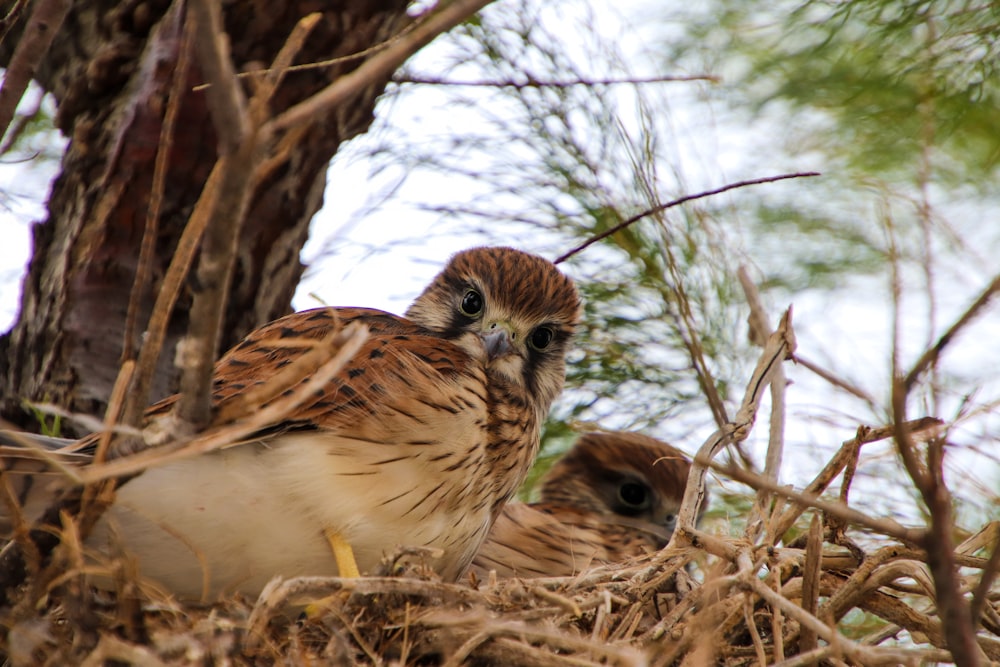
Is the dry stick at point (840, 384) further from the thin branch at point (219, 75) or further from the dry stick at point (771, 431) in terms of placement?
the thin branch at point (219, 75)

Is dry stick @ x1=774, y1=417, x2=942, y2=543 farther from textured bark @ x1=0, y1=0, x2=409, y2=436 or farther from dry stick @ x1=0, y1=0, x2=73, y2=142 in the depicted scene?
dry stick @ x1=0, y1=0, x2=73, y2=142

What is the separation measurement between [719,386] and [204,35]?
2.91 meters

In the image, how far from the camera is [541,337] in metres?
Result: 3.60

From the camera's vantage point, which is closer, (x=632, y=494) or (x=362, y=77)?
(x=362, y=77)

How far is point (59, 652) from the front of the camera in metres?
2.08

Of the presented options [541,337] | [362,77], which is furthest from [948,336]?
[541,337]

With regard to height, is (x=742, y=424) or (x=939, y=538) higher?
(x=742, y=424)

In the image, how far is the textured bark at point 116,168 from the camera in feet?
11.5

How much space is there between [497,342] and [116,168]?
1350 millimetres

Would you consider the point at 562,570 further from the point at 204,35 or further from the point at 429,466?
the point at 204,35

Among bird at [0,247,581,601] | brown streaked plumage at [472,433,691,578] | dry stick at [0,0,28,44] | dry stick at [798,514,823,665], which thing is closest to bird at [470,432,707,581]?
brown streaked plumage at [472,433,691,578]

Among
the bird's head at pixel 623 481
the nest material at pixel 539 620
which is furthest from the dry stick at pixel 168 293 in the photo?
the bird's head at pixel 623 481

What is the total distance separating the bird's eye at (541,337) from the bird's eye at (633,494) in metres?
1.06

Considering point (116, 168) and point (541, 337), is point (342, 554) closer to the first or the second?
point (541, 337)
